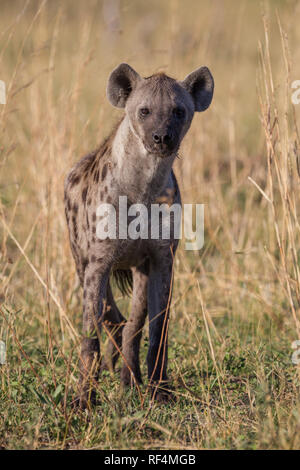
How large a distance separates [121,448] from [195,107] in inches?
64.4

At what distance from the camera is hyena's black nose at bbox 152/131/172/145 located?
2975 millimetres

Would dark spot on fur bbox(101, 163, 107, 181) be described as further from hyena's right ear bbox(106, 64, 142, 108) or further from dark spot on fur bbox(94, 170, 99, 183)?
hyena's right ear bbox(106, 64, 142, 108)

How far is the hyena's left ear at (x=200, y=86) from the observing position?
3369mm

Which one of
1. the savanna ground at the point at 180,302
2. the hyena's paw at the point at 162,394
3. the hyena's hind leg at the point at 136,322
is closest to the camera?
the savanna ground at the point at 180,302

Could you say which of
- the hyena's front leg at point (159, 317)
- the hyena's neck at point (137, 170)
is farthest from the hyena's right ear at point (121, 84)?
the hyena's front leg at point (159, 317)

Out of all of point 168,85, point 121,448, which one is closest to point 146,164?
point 168,85

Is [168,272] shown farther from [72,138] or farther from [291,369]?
[72,138]

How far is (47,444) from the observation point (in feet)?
9.14

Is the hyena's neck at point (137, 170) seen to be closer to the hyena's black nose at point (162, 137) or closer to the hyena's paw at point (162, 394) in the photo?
the hyena's black nose at point (162, 137)

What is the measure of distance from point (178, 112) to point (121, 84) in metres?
0.37

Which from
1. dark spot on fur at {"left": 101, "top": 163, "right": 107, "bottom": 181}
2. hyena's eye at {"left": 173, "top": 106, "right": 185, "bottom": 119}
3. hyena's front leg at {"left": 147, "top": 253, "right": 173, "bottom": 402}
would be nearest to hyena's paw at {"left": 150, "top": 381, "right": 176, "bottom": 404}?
hyena's front leg at {"left": 147, "top": 253, "right": 173, "bottom": 402}

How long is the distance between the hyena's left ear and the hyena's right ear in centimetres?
24

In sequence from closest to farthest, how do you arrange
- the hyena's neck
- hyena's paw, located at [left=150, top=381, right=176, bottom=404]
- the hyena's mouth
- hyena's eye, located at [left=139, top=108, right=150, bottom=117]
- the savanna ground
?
the savanna ground
the hyena's mouth
hyena's eye, located at [left=139, top=108, right=150, bottom=117]
the hyena's neck
hyena's paw, located at [left=150, top=381, right=176, bottom=404]
